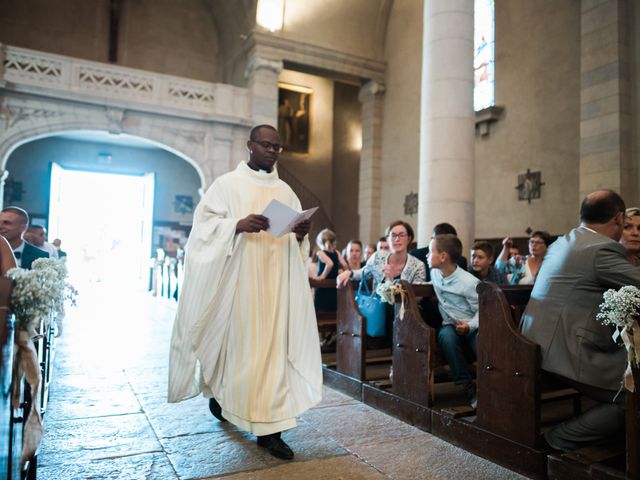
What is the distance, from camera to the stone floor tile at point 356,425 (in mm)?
3025

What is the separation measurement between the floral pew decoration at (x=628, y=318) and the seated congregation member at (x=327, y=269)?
3.55m

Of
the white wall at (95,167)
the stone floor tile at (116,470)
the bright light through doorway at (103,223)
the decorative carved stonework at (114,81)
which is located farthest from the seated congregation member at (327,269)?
the white wall at (95,167)

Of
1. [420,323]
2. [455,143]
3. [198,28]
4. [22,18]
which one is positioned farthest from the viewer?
[198,28]

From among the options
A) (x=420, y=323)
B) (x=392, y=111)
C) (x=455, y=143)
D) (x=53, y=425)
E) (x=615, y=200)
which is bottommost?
(x=53, y=425)

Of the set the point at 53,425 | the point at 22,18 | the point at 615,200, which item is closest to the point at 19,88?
the point at 22,18

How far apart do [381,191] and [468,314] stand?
10.9 meters

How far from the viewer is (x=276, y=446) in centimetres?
270

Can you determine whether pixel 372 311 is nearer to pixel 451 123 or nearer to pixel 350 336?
pixel 350 336

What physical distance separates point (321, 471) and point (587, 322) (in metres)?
1.48

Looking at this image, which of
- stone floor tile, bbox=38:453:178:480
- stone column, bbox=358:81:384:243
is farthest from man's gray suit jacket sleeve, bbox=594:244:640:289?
stone column, bbox=358:81:384:243

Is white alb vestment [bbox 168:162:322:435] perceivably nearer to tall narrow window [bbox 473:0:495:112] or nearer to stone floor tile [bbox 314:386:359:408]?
stone floor tile [bbox 314:386:359:408]

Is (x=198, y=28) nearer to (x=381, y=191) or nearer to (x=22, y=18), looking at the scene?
(x=22, y=18)

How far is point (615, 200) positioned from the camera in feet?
8.39

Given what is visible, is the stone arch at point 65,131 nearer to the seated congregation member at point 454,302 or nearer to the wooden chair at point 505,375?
the seated congregation member at point 454,302
